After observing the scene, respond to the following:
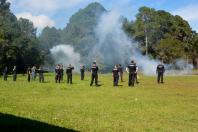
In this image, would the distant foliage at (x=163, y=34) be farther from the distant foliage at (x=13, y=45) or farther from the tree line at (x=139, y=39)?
the distant foliage at (x=13, y=45)

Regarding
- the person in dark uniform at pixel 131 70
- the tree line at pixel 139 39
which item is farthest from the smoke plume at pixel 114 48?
the person in dark uniform at pixel 131 70

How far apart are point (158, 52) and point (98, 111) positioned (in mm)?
85225

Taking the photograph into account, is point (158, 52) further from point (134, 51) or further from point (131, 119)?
point (131, 119)

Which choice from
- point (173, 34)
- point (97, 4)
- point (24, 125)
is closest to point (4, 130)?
point (24, 125)

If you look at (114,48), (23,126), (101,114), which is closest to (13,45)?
(114,48)

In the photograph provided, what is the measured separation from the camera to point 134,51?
102m

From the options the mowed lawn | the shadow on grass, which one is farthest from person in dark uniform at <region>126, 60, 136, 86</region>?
the shadow on grass

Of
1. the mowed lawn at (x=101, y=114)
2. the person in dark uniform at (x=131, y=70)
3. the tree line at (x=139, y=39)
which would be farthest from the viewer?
the tree line at (x=139, y=39)

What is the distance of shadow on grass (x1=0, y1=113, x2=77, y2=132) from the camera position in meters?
14.2

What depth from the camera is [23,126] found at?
48.5 feet

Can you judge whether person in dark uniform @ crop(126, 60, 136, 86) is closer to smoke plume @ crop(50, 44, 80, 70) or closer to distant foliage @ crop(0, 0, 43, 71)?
distant foliage @ crop(0, 0, 43, 71)

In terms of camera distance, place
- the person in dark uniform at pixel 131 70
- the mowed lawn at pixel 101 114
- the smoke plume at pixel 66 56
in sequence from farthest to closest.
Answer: the smoke plume at pixel 66 56 → the person in dark uniform at pixel 131 70 → the mowed lawn at pixel 101 114

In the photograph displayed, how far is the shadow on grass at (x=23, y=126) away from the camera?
14.2m

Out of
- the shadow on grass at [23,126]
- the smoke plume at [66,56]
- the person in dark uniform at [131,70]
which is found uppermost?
the smoke plume at [66,56]
